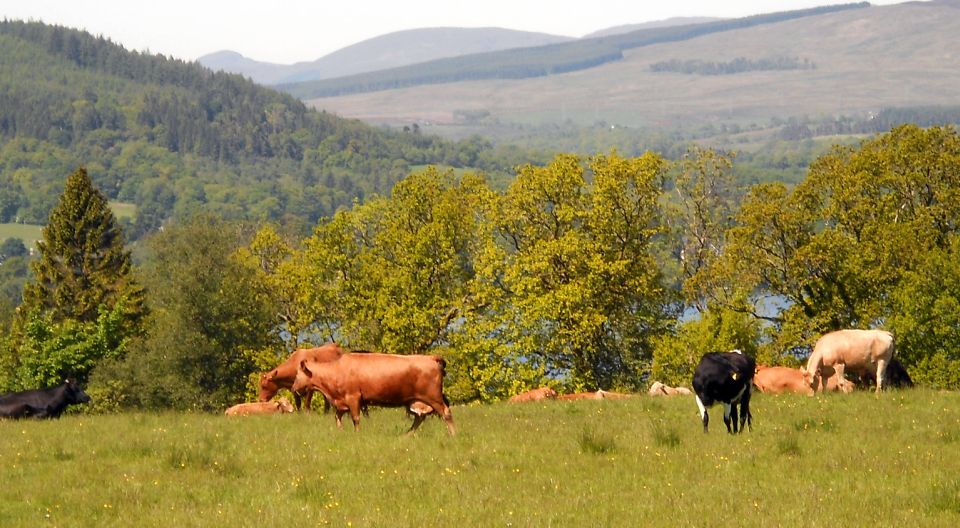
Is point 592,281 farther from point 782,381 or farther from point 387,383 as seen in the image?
point 387,383

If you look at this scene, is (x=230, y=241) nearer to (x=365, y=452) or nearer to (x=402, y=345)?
(x=402, y=345)

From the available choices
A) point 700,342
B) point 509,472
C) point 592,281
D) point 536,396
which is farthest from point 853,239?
point 509,472

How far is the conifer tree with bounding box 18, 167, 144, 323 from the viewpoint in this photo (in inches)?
2859

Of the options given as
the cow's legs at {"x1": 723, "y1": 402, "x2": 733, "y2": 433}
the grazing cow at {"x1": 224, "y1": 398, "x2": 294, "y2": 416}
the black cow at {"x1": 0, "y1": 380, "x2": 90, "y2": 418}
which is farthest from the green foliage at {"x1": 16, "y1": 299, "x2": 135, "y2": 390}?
the cow's legs at {"x1": 723, "y1": 402, "x2": 733, "y2": 433}

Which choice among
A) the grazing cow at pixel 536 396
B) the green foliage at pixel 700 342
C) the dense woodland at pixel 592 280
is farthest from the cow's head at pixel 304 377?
the green foliage at pixel 700 342

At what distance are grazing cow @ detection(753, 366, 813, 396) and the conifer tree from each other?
49955 millimetres

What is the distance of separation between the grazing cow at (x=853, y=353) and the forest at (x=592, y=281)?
14.6 metres

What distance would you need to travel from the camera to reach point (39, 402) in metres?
31.2

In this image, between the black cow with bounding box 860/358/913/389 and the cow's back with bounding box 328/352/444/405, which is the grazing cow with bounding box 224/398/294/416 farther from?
the black cow with bounding box 860/358/913/389

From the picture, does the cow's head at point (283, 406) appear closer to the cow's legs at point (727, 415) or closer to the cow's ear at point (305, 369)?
the cow's ear at point (305, 369)

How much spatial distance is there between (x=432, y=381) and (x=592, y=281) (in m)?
24.2

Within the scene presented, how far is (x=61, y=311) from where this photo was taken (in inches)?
2869

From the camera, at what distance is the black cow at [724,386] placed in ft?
70.0

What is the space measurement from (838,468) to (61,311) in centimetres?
6569
